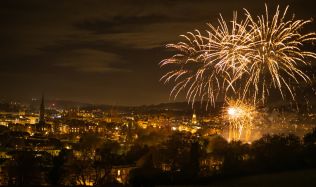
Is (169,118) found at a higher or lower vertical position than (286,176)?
higher

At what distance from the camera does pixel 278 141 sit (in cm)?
1488

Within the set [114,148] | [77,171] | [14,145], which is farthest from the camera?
[14,145]

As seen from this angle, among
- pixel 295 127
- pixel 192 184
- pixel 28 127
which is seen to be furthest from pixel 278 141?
pixel 28 127

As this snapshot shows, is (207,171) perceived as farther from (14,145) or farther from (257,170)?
(14,145)

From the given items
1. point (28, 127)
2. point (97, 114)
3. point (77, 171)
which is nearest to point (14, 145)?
point (77, 171)

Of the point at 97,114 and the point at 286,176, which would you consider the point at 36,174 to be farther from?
the point at 97,114

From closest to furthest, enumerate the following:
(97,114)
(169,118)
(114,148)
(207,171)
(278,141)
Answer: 1. (207,171)
2. (278,141)
3. (114,148)
4. (169,118)
5. (97,114)

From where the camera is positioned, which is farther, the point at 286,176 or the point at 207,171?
the point at 207,171

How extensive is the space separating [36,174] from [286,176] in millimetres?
6362

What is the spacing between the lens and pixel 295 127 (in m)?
35.3

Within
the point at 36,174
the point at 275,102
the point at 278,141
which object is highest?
the point at 275,102

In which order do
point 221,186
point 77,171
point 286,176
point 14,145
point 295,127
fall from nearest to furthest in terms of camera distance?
1. point 221,186
2. point 286,176
3. point 77,171
4. point 14,145
5. point 295,127

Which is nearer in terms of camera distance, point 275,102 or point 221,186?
point 221,186

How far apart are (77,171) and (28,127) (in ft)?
143
